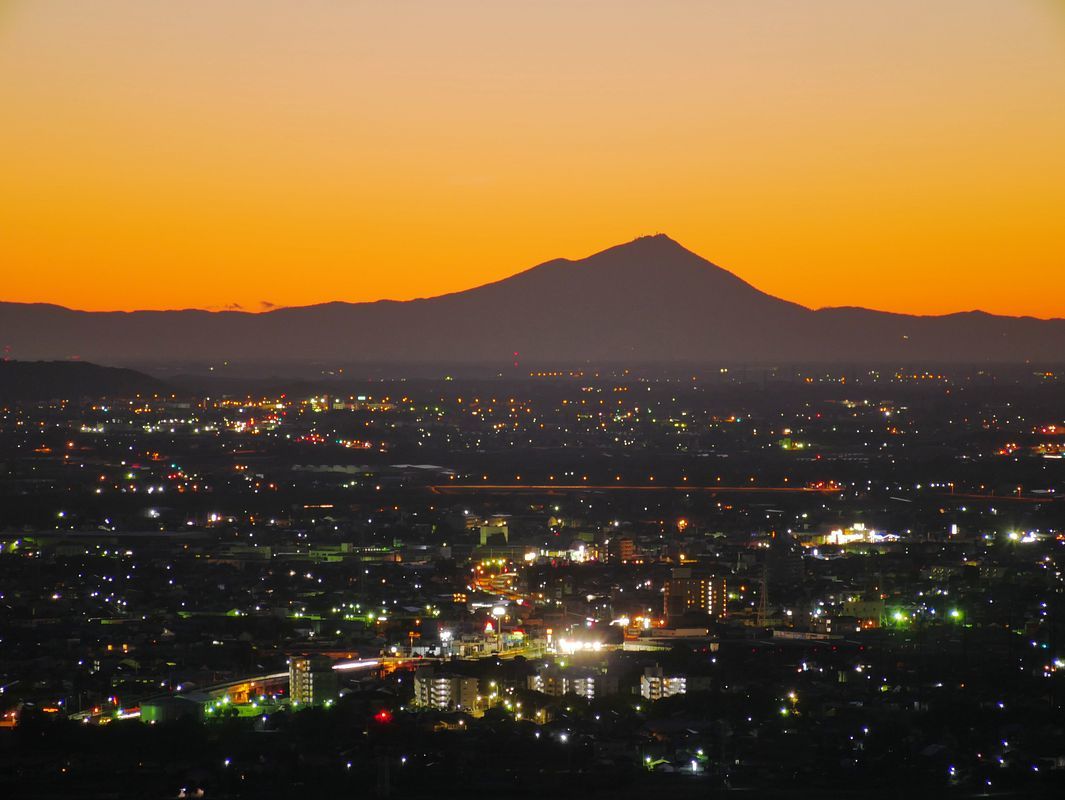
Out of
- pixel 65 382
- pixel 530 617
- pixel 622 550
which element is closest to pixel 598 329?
pixel 65 382

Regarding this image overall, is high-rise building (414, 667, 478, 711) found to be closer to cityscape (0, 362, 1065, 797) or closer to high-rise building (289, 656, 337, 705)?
cityscape (0, 362, 1065, 797)

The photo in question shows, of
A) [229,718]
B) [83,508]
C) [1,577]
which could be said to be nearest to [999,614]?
[229,718]

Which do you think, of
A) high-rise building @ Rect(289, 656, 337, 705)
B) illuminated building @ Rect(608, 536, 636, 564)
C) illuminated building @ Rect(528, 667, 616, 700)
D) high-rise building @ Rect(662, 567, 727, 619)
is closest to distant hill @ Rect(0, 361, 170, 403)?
illuminated building @ Rect(608, 536, 636, 564)

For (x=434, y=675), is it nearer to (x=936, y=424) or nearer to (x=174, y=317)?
(x=936, y=424)

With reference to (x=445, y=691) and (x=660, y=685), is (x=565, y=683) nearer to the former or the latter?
(x=660, y=685)

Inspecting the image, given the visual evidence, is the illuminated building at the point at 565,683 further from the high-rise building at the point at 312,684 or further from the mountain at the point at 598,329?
the mountain at the point at 598,329
